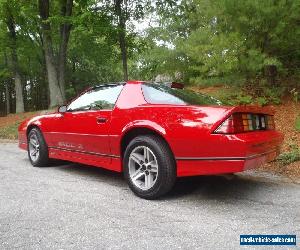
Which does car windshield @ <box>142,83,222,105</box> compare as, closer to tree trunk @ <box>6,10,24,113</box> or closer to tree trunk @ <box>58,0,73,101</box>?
tree trunk @ <box>58,0,73,101</box>

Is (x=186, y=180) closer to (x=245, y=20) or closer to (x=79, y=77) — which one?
(x=245, y=20)

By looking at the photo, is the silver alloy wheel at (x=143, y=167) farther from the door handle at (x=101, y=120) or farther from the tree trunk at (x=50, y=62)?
the tree trunk at (x=50, y=62)

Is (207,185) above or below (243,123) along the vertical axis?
below

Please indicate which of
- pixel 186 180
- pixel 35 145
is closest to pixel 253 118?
pixel 186 180

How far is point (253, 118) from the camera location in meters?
4.27

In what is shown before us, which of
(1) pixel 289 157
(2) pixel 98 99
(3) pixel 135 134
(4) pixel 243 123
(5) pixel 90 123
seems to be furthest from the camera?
(1) pixel 289 157

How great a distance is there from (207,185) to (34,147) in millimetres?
3339

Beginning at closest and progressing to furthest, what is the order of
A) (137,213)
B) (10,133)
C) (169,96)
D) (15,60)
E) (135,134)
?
(137,213) < (169,96) < (135,134) < (10,133) < (15,60)

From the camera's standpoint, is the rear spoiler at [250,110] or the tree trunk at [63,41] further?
the tree trunk at [63,41]

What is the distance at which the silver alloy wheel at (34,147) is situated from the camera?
6453 mm

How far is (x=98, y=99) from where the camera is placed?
5371 mm

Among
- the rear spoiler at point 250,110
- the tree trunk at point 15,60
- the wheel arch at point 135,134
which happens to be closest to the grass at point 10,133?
the tree trunk at point 15,60

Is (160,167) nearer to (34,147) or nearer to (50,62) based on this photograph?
(34,147)

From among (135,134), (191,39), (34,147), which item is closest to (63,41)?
(191,39)
